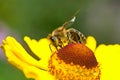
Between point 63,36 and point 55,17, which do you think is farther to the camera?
point 55,17

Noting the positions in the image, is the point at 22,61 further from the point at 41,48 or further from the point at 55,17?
the point at 55,17

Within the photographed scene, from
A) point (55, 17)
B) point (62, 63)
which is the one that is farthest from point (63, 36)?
point (55, 17)

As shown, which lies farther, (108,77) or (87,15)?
(87,15)

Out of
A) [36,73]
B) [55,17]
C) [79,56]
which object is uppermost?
[55,17]

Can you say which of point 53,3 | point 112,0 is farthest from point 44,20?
point 112,0

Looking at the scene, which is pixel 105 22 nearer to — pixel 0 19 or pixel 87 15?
pixel 87 15
